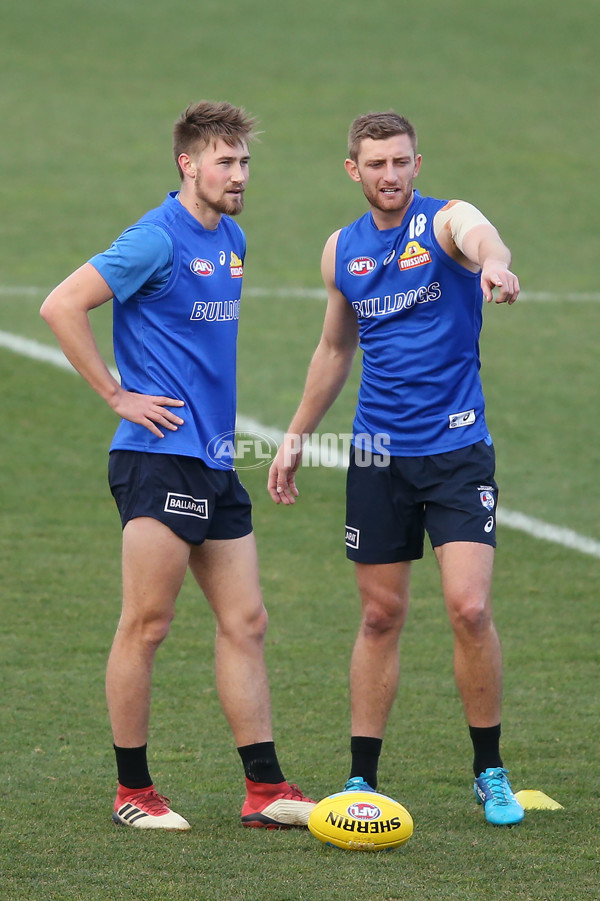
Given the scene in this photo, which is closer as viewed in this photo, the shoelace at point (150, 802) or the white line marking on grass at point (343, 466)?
the shoelace at point (150, 802)

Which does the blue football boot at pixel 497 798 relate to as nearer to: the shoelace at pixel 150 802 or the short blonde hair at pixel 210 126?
the shoelace at pixel 150 802

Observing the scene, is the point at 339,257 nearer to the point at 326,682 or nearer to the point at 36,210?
the point at 326,682

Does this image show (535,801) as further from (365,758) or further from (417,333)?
(417,333)

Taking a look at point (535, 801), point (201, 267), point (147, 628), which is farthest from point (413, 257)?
point (535, 801)

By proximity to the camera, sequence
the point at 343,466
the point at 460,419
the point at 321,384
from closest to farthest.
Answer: the point at 460,419 → the point at 321,384 → the point at 343,466

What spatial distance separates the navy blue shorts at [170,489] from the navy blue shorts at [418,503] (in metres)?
0.55

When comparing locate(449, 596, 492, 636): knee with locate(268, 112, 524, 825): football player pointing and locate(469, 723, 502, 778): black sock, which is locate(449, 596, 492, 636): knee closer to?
locate(268, 112, 524, 825): football player pointing

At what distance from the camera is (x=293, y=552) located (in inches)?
360

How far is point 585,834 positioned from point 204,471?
1843 millimetres

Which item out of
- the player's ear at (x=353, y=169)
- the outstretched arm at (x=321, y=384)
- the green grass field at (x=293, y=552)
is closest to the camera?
the green grass field at (x=293, y=552)

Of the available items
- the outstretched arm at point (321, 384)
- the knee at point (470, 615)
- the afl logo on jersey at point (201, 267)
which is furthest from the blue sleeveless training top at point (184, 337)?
the knee at point (470, 615)

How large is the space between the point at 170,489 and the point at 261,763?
1061 millimetres

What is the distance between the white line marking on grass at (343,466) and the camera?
9.27 m

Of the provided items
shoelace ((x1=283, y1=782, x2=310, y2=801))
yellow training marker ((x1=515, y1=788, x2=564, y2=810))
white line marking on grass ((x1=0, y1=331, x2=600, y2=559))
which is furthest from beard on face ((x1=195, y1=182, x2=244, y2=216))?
white line marking on grass ((x1=0, y1=331, x2=600, y2=559))
